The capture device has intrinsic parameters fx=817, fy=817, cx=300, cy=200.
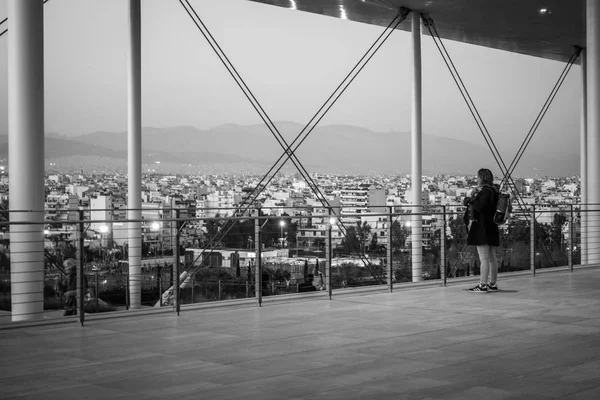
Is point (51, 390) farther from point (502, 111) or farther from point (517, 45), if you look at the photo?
point (502, 111)

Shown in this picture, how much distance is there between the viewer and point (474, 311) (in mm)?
3893

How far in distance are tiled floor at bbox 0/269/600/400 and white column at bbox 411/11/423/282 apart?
10.2 feet

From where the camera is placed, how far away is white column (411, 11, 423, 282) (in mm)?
7320

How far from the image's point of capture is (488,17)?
23.6 ft

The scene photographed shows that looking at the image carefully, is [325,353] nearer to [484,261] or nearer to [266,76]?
[484,261]

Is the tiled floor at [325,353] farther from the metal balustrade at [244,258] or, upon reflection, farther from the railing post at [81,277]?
the metal balustrade at [244,258]

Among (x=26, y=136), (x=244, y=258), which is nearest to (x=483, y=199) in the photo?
(x=244, y=258)

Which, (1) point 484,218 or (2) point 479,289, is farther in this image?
(2) point 479,289

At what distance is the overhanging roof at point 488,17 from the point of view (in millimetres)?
6738

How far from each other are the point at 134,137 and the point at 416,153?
103 inches

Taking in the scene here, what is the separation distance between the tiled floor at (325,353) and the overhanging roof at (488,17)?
3.27 metres

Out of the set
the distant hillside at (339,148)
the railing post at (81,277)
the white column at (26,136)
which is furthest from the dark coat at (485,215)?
the distant hillside at (339,148)

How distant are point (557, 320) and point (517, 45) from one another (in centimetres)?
558

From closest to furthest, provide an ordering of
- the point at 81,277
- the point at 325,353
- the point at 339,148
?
the point at 325,353 < the point at 81,277 < the point at 339,148
